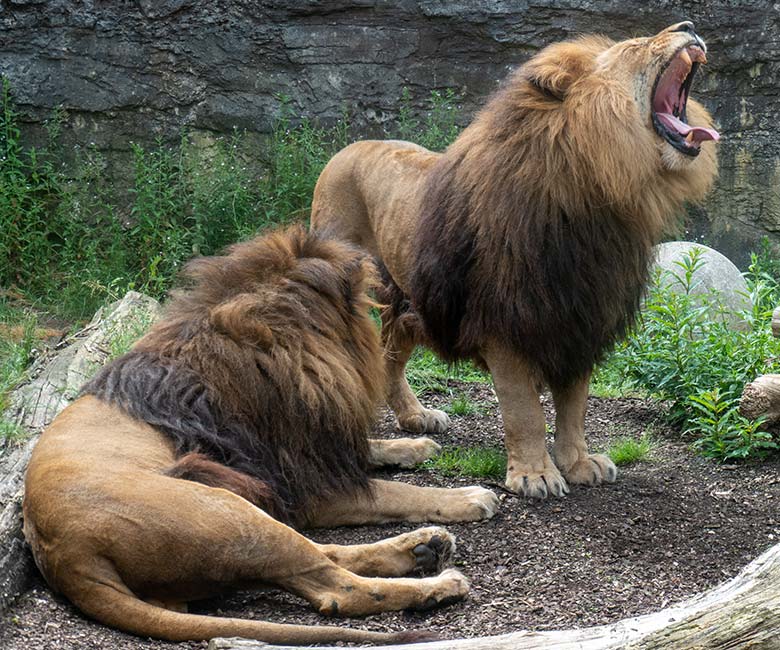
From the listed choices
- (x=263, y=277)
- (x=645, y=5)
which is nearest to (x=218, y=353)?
(x=263, y=277)

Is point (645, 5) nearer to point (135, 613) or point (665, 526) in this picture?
point (665, 526)

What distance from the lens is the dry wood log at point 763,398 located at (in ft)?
15.6

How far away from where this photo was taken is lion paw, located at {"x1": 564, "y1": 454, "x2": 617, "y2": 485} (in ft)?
15.2

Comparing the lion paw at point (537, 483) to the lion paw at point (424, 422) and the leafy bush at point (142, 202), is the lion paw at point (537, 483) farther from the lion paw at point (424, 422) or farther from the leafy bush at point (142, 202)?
the leafy bush at point (142, 202)

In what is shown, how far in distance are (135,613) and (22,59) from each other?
20.4 feet

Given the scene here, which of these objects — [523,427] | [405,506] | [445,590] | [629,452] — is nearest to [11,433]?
[405,506]

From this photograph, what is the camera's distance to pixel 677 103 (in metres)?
4.27

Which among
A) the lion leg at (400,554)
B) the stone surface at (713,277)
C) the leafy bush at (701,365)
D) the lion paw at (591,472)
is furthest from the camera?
the stone surface at (713,277)

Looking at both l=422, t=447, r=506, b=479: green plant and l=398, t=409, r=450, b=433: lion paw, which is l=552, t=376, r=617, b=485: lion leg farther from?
l=398, t=409, r=450, b=433: lion paw

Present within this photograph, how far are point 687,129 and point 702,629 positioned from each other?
7.26 feet

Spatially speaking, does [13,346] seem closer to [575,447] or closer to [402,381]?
[402,381]

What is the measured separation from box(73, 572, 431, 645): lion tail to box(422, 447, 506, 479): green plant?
1716mm

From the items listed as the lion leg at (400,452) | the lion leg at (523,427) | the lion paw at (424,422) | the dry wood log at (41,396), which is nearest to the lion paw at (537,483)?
the lion leg at (523,427)

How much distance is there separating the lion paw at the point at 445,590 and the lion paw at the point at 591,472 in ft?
4.01
